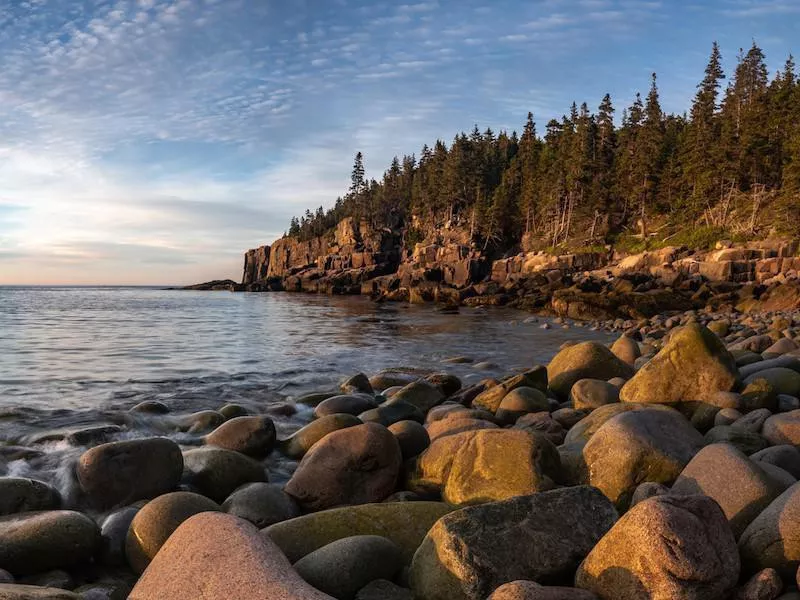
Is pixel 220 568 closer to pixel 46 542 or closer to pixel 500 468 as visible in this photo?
pixel 46 542

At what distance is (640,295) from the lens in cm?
3253

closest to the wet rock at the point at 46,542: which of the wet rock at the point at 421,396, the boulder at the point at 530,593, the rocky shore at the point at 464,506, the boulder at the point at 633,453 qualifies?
→ the rocky shore at the point at 464,506

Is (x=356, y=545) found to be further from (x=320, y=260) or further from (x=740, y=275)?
(x=320, y=260)

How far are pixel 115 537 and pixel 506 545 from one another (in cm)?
341

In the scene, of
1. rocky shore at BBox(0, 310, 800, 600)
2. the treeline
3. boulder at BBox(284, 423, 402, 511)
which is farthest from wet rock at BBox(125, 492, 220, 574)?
the treeline

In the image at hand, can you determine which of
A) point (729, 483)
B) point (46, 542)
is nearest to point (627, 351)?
point (729, 483)

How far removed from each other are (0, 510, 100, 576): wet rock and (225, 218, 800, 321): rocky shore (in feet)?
96.1

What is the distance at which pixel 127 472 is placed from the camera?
20.1 feet

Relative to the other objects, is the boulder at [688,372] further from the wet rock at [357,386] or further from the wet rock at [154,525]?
the wet rock at [357,386]

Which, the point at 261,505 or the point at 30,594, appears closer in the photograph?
the point at 30,594

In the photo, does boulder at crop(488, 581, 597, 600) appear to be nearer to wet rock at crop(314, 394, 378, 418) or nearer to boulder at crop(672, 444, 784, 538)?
boulder at crop(672, 444, 784, 538)

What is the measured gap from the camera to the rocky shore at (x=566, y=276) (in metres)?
31.7

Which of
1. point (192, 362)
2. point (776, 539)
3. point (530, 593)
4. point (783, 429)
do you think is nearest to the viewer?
point (530, 593)

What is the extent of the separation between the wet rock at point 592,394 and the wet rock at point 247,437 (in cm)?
442
